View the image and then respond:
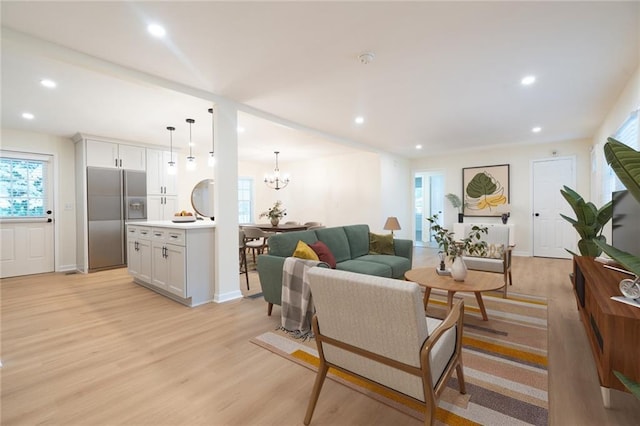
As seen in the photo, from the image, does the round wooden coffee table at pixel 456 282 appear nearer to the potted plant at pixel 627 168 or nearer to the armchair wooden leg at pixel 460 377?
the armchair wooden leg at pixel 460 377

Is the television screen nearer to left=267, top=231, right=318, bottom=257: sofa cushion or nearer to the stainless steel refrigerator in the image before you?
left=267, top=231, right=318, bottom=257: sofa cushion

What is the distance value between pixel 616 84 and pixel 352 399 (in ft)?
14.6

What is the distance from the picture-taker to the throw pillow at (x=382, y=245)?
14.3ft

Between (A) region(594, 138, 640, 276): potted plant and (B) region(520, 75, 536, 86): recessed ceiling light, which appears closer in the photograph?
(A) region(594, 138, 640, 276): potted plant

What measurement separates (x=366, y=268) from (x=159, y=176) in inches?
201

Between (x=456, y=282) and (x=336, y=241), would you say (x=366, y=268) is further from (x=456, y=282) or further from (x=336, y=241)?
(x=456, y=282)

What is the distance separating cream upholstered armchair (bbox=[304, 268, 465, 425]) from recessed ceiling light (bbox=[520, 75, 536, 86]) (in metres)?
2.94

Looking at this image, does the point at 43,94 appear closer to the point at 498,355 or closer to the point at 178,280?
the point at 178,280

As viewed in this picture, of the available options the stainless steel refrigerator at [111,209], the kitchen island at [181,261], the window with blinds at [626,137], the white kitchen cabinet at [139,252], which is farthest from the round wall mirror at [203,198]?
the window with blinds at [626,137]

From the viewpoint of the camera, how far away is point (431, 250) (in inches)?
297

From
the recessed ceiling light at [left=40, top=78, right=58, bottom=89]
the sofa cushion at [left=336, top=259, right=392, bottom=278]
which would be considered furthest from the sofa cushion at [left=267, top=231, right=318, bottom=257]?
the recessed ceiling light at [left=40, top=78, right=58, bottom=89]

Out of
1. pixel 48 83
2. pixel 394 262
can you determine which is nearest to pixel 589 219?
pixel 394 262

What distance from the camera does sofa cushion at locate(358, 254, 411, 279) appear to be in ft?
12.1

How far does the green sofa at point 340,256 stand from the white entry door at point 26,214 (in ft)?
15.9
